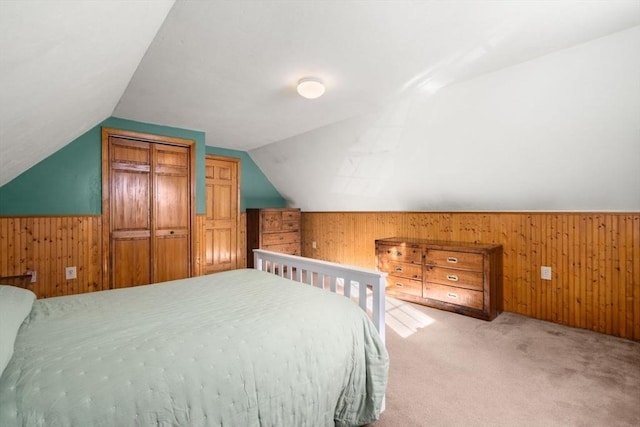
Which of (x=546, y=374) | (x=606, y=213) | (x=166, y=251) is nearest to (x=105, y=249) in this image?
(x=166, y=251)

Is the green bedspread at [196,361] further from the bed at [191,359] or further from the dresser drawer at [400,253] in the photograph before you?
the dresser drawer at [400,253]

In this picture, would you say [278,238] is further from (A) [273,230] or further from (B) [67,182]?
(B) [67,182]

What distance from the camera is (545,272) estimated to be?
319 centimetres

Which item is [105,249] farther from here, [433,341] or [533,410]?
[533,410]

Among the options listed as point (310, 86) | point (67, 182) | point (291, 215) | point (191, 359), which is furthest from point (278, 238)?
point (191, 359)

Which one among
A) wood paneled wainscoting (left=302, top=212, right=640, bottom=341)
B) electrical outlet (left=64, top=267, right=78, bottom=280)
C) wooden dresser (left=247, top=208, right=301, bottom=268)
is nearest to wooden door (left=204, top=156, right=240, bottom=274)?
wooden dresser (left=247, top=208, right=301, bottom=268)

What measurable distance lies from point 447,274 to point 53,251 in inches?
164

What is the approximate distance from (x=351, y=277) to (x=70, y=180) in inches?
126

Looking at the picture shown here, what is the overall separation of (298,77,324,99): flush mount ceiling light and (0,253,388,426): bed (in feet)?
5.29

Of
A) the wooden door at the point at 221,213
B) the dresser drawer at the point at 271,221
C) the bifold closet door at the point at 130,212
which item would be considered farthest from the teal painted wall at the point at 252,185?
the bifold closet door at the point at 130,212

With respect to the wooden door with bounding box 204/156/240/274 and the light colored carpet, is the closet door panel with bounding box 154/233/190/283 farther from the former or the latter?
the light colored carpet

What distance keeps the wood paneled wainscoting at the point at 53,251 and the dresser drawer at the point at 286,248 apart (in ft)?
7.67

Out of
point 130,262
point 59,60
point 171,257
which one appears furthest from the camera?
point 171,257

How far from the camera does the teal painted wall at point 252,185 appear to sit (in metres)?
5.37
